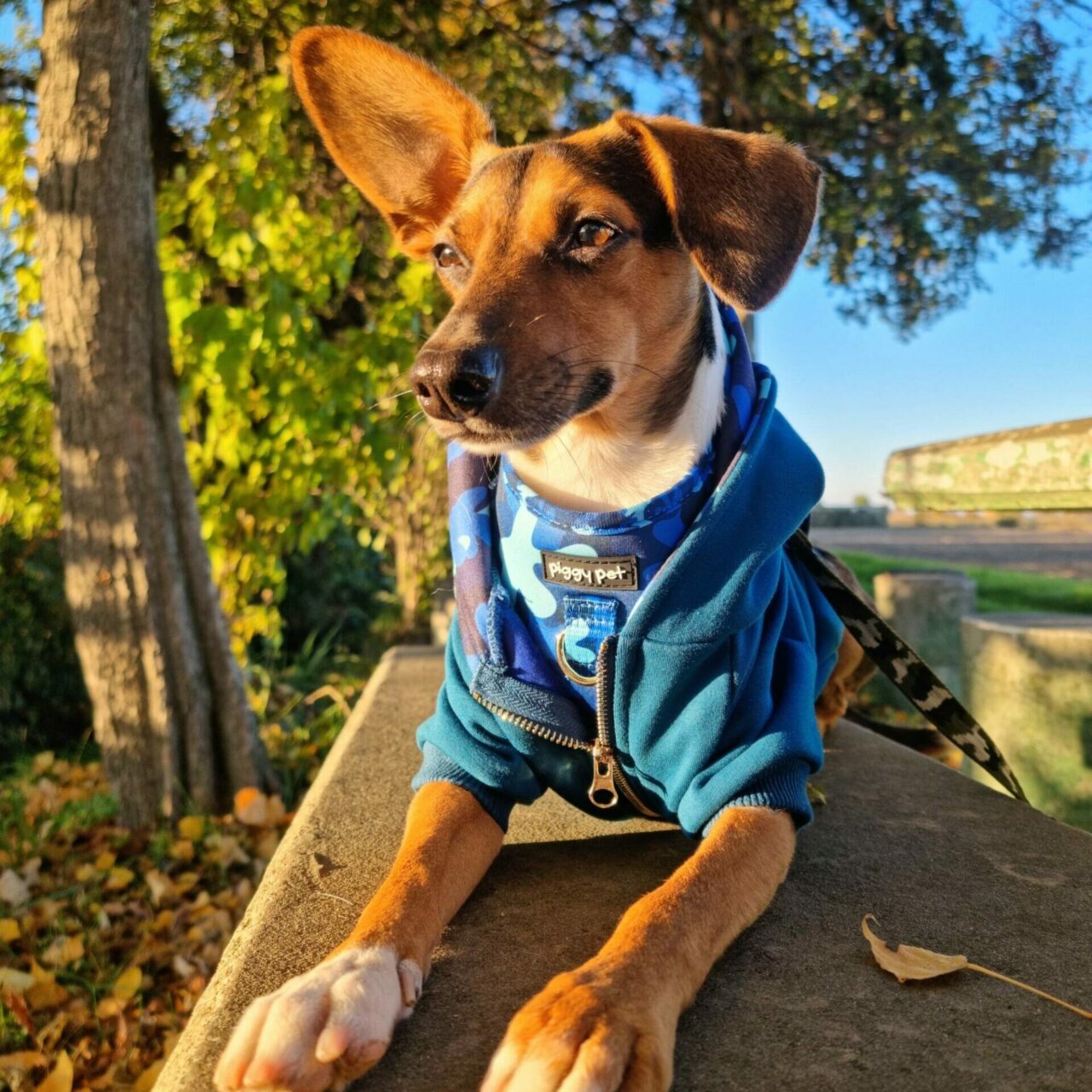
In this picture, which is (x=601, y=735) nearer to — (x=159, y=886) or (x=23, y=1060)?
(x=23, y=1060)

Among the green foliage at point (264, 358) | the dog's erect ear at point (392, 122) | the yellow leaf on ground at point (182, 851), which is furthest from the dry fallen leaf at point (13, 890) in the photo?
the dog's erect ear at point (392, 122)

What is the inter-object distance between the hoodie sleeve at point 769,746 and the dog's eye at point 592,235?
79 centimetres

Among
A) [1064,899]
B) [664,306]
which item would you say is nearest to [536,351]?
[664,306]

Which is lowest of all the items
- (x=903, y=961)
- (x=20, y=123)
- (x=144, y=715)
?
(x=144, y=715)

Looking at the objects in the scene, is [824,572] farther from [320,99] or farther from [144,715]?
[144,715]

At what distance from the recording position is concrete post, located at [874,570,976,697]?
5.38m

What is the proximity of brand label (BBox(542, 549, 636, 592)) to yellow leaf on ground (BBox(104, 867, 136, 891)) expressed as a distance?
2.39 m

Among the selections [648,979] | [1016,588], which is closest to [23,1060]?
[648,979]

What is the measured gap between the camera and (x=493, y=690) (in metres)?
1.84

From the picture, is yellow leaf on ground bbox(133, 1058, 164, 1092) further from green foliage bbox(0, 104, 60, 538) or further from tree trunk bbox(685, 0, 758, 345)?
tree trunk bbox(685, 0, 758, 345)

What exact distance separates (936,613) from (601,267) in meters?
4.16

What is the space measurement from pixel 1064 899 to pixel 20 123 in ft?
16.3

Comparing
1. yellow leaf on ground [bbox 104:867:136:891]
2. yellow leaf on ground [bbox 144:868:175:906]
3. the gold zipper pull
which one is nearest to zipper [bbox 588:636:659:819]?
A: the gold zipper pull

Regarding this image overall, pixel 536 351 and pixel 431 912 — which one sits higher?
pixel 536 351
